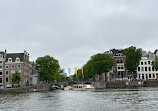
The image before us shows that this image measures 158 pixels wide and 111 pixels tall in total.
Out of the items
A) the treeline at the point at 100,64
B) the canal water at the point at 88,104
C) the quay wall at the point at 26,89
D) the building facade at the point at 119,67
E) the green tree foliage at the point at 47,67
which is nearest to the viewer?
the canal water at the point at 88,104

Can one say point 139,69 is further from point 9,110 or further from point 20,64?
point 9,110

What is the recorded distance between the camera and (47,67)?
132500mm

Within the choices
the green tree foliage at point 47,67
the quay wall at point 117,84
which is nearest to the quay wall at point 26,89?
the green tree foliage at point 47,67

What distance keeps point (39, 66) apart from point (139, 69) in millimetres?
56913

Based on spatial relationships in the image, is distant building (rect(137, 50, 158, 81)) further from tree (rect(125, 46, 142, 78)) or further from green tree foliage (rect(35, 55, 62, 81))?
green tree foliage (rect(35, 55, 62, 81))

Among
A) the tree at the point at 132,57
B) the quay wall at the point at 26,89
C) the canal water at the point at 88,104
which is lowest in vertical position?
the quay wall at the point at 26,89

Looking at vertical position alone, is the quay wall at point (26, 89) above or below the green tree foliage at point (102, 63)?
below

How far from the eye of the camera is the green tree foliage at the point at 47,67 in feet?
422

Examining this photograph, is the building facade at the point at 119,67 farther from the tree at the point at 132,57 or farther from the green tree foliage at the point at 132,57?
the green tree foliage at the point at 132,57

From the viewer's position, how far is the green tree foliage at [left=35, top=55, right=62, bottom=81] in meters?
129

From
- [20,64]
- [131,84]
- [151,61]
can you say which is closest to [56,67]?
[20,64]

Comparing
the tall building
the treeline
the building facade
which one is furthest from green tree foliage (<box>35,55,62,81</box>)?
the building facade

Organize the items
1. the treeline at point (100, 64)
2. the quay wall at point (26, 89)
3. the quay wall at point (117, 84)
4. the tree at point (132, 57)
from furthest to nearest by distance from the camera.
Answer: the treeline at point (100, 64), the tree at point (132, 57), the quay wall at point (117, 84), the quay wall at point (26, 89)

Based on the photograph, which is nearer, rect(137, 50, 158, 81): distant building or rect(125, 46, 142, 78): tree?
rect(125, 46, 142, 78): tree
